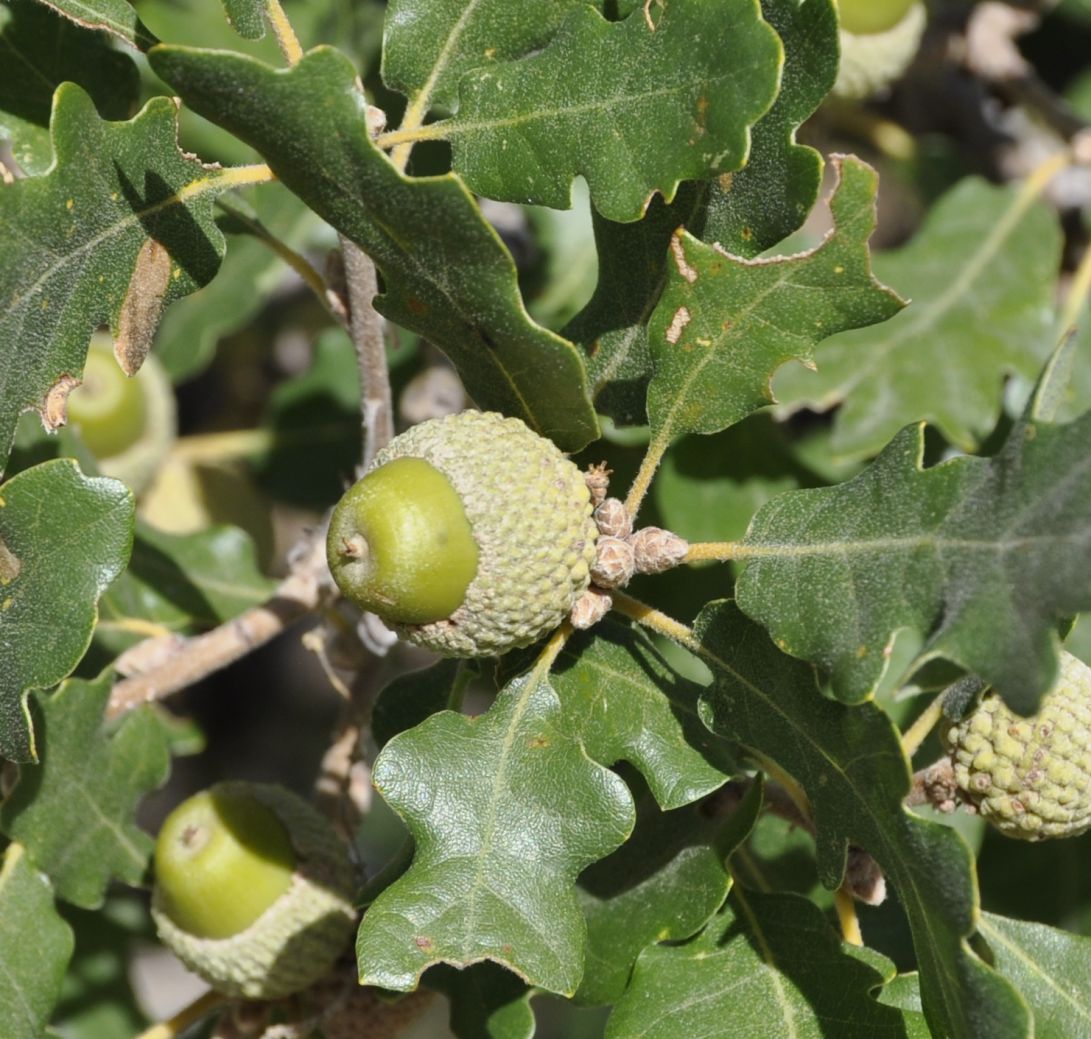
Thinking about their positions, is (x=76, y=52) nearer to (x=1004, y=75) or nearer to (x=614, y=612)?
(x=614, y=612)

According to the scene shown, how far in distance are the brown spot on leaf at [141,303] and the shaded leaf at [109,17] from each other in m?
0.21

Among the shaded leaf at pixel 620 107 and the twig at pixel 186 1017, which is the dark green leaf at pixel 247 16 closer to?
the shaded leaf at pixel 620 107

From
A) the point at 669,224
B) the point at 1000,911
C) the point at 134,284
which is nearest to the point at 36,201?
the point at 134,284

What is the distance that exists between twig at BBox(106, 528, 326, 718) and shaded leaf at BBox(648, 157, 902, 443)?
0.64m

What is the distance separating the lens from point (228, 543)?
2.05m

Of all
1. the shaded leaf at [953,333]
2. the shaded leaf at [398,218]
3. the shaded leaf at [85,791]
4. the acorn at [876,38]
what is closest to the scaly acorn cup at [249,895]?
the shaded leaf at [85,791]

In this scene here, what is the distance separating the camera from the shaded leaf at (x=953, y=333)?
197cm

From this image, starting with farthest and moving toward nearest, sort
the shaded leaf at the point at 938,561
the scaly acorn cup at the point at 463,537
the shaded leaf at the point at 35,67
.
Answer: the shaded leaf at the point at 35,67, the scaly acorn cup at the point at 463,537, the shaded leaf at the point at 938,561

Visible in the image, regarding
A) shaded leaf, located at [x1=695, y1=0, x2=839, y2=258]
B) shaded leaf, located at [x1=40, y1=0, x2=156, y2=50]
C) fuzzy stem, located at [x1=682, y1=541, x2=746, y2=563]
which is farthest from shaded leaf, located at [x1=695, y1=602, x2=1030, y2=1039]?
shaded leaf, located at [x1=40, y1=0, x2=156, y2=50]

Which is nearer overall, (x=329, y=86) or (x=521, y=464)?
(x=329, y=86)

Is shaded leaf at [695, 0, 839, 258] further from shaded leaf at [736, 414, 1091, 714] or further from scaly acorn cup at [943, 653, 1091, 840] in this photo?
scaly acorn cup at [943, 653, 1091, 840]

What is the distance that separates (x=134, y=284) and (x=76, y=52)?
412 mm

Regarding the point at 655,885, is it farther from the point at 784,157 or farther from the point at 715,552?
the point at 784,157

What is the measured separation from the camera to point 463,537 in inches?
44.3
